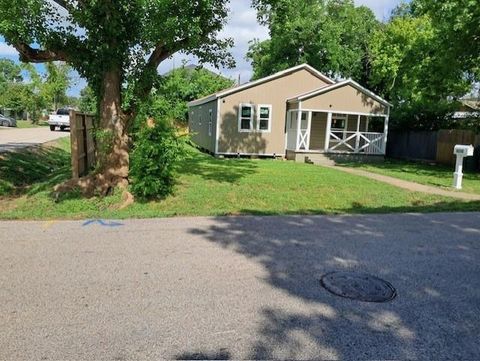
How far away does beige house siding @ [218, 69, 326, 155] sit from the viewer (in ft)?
71.9

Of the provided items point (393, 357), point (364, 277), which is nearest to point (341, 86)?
point (364, 277)

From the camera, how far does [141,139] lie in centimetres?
977

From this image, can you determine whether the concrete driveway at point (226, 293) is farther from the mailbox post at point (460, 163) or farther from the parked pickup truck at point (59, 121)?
the parked pickup truck at point (59, 121)

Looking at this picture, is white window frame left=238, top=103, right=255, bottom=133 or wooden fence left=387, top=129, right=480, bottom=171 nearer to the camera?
wooden fence left=387, top=129, right=480, bottom=171

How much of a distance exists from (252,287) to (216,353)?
1.34 metres

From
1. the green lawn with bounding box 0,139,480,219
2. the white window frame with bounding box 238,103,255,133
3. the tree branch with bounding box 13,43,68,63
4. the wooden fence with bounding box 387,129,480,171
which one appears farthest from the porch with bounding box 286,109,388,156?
the tree branch with bounding box 13,43,68,63

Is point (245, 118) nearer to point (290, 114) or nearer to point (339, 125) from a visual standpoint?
point (290, 114)

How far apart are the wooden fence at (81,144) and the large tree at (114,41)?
0.88m

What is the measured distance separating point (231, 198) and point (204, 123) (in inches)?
638

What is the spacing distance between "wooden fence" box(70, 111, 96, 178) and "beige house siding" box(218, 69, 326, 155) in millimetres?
9296

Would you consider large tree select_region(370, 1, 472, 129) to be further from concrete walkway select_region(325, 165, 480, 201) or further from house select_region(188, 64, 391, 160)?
concrete walkway select_region(325, 165, 480, 201)

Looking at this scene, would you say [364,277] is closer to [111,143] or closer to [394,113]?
[111,143]

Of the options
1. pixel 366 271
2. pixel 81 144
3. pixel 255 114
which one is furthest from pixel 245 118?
pixel 366 271

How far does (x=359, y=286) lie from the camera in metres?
4.65
